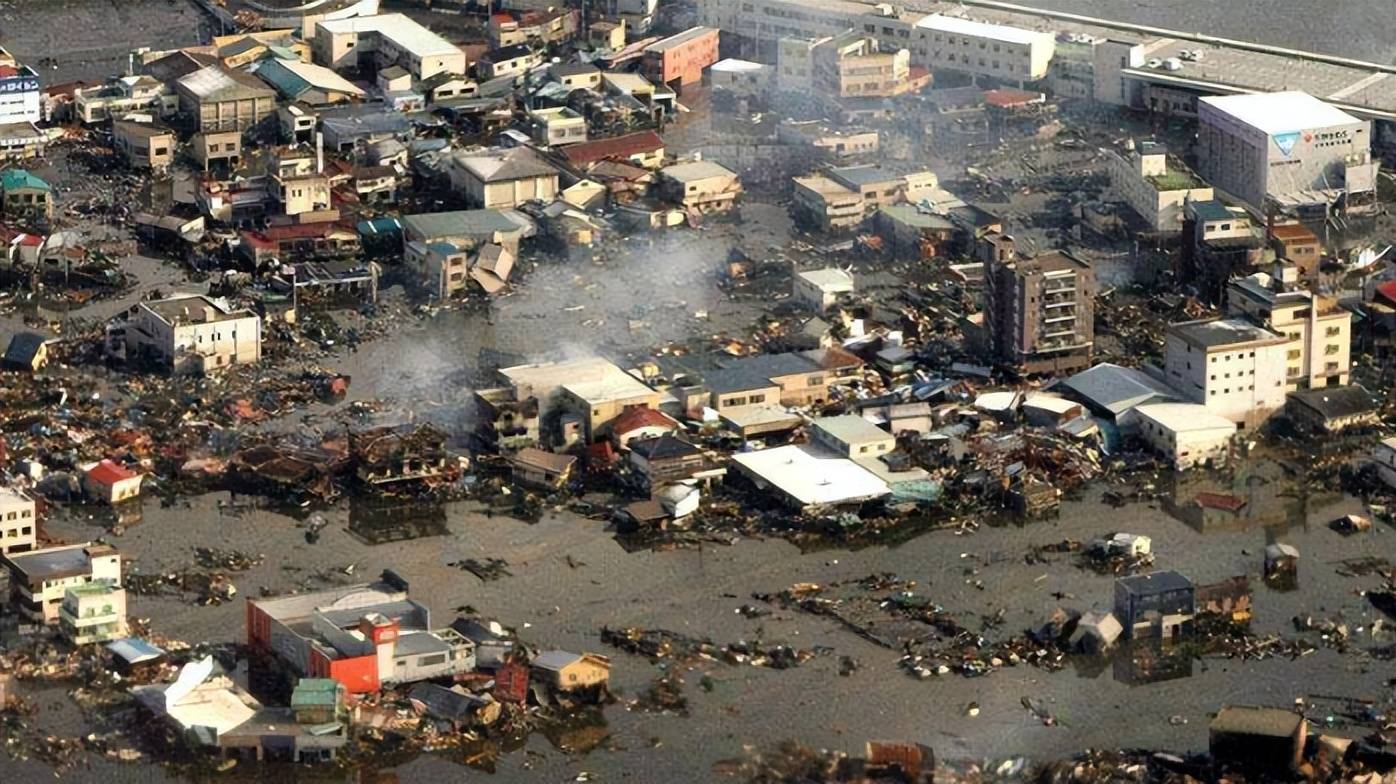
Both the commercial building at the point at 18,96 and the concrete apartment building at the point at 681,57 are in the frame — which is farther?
the concrete apartment building at the point at 681,57

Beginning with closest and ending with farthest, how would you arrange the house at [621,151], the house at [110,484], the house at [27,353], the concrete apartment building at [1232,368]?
the house at [110,484] → the concrete apartment building at [1232,368] → the house at [27,353] → the house at [621,151]

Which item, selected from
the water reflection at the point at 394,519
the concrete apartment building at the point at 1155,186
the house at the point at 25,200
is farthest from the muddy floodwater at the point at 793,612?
the house at the point at 25,200

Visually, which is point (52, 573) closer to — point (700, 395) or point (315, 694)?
point (315, 694)

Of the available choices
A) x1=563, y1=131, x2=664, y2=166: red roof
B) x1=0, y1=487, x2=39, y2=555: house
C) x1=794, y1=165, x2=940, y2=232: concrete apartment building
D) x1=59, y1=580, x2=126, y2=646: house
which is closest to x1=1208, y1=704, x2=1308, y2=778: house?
x1=59, y1=580, x2=126, y2=646: house

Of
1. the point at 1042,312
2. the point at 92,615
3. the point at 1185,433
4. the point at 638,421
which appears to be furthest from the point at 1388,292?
the point at 92,615

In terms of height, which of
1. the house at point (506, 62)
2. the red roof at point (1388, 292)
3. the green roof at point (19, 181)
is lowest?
the red roof at point (1388, 292)

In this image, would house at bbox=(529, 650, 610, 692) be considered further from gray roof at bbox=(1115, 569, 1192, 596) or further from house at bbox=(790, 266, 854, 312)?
house at bbox=(790, 266, 854, 312)

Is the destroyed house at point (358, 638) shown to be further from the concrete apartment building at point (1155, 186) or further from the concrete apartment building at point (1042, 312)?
the concrete apartment building at point (1155, 186)
